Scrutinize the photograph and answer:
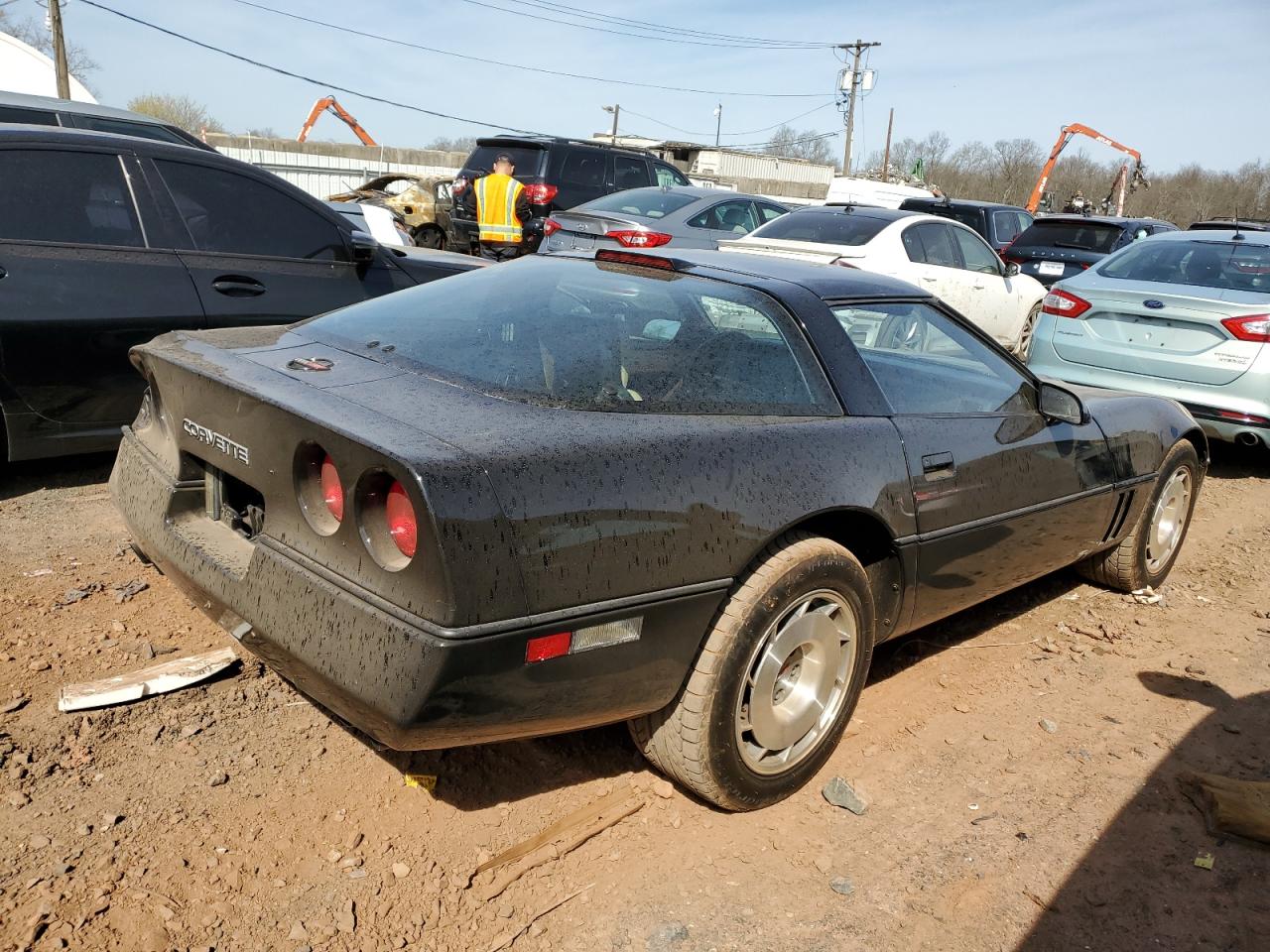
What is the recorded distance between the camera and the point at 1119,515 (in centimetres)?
416

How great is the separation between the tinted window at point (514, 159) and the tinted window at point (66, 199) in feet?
28.6

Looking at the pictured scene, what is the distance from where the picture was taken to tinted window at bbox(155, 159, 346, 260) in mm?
4867

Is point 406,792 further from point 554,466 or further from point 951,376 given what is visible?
point 951,376

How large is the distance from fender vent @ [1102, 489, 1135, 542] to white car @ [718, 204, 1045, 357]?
4.55m

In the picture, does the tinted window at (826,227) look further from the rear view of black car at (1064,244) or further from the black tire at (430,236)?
the black tire at (430,236)

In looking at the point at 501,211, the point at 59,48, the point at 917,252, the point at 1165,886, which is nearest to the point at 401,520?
the point at 1165,886

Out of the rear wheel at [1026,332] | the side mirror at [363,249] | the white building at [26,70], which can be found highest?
the white building at [26,70]

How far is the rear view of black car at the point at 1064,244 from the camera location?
40.3ft

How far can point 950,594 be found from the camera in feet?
10.9

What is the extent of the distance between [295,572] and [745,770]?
4.11 ft

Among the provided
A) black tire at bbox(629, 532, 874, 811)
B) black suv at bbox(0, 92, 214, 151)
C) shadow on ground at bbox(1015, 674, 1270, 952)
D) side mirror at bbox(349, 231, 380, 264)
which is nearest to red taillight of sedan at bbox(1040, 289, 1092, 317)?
shadow on ground at bbox(1015, 674, 1270, 952)

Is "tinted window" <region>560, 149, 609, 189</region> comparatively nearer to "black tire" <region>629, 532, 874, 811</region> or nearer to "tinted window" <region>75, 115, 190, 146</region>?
"tinted window" <region>75, 115, 190, 146</region>

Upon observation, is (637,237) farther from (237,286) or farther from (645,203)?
(237,286)

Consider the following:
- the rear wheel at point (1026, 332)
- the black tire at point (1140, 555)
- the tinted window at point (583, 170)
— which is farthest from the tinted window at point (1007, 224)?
the black tire at point (1140, 555)
